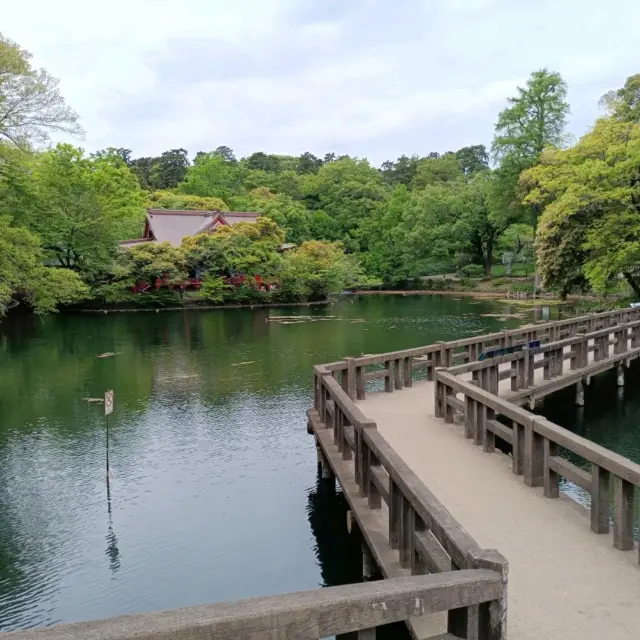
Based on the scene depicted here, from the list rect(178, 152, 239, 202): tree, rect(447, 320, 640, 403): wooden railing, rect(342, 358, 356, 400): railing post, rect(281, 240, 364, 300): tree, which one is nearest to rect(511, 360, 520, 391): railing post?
rect(447, 320, 640, 403): wooden railing

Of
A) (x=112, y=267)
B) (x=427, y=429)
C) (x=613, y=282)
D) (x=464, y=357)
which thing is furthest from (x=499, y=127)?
(x=427, y=429)

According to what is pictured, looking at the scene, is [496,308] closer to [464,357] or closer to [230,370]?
[230,370]

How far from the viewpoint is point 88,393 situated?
14.5 metres

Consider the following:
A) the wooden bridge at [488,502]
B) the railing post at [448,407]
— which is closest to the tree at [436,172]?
the wooden bridge at [488,502]

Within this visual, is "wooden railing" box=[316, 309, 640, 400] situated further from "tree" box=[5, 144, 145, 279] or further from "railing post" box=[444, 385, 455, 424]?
"tree" box=[5, 144, 145, 279]

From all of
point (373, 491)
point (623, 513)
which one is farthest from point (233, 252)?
point (623, 513)

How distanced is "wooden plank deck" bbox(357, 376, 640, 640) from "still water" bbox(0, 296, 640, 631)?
5.06 ft

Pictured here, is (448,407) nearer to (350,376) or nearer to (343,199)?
(350,376)

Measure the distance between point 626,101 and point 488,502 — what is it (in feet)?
77.9

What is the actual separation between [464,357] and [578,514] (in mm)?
6226

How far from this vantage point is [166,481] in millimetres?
8875

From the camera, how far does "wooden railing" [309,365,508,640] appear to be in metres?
2.86

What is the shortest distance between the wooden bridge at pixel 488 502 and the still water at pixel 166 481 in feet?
3.71

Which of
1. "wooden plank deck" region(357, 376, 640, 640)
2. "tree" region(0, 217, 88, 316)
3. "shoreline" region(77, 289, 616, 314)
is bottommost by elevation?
"shoreline" region(77, 289, 616, 314)
